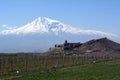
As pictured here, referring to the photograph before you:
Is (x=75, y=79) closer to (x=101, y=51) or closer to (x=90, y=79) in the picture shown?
(x=90, y=79)

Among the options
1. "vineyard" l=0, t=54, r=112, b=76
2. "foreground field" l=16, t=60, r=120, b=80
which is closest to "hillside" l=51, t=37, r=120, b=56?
"vineyard" l=0, t=54, r=112, b=76

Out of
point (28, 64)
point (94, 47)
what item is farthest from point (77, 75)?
point (94, 47)

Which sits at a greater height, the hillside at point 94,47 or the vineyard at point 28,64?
the hillside at point 94,47

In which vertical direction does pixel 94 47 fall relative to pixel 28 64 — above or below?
above

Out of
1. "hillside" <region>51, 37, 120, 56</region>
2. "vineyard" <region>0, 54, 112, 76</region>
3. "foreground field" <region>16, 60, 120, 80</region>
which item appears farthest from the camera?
"hillside" <region>51, 37, 120, 56</region>

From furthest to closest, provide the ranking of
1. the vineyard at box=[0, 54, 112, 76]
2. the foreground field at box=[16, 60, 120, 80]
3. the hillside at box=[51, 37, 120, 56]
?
1. the hillside at box=[51, 37, 120, 56]
2. the vineyard at box=[0, 54, 112, 76]
3. the foreground field at box=[16, 60, 120, 80]

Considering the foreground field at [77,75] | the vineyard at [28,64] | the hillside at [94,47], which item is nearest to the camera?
the foreground field at [77,75]

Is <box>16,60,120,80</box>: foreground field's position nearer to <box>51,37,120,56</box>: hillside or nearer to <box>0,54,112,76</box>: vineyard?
<box>0,54,112,76</box>: vineyard

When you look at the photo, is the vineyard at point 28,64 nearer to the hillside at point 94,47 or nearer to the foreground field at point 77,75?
the foreground field at point 77,75

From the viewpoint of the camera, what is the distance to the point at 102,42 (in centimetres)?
13038

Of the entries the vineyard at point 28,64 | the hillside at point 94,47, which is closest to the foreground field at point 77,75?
the vineyard at point 28,64

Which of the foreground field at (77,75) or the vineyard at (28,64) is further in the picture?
the vineyard at (28,64)

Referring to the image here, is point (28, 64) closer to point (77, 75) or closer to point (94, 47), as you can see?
point (77, 75)

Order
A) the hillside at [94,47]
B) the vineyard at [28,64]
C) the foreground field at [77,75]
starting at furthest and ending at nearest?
the hillside at [94,47] < the vineyard at [28,64] < the foreground field at [77,75]
